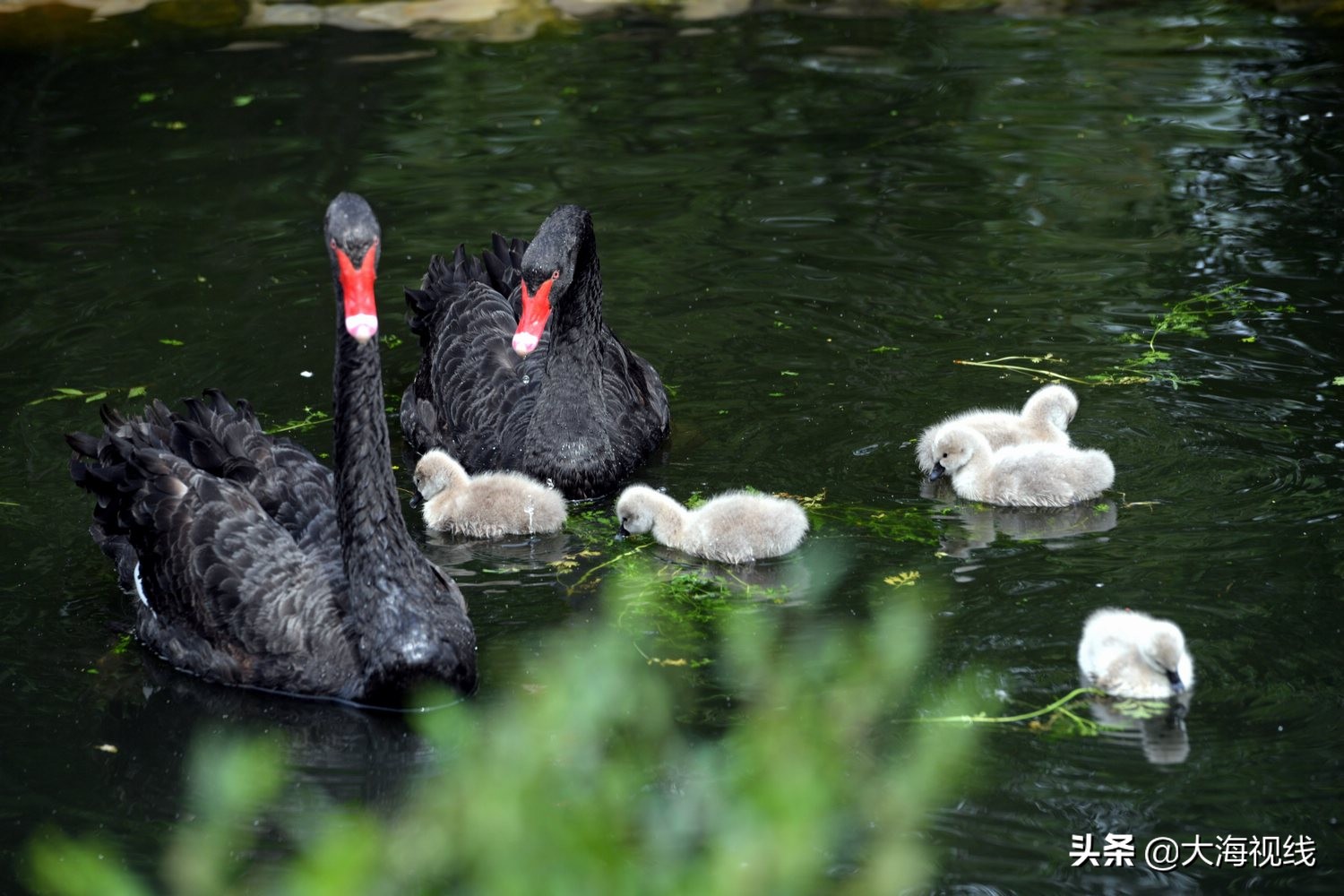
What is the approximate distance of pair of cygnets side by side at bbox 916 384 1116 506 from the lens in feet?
19.3

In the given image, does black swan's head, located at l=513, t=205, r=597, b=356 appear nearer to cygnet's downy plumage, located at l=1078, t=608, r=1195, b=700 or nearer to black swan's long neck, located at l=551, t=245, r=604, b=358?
black swan's long neck, located at l=551, t=245, r=604, b=358

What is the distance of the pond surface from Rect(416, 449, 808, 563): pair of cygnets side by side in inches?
3.7

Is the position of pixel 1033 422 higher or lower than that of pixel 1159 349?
higher

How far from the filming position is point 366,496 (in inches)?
195

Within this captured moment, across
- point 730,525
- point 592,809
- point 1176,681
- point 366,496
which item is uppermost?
point 592,809

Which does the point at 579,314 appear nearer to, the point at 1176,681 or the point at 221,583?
the point at 221,583

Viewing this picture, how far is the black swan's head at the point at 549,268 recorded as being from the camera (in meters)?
6.21

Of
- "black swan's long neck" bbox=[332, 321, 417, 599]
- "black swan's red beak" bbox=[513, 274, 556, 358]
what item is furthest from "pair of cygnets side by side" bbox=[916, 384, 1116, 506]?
"black swan's long neck" bbox=[332, 321, 417, 599]

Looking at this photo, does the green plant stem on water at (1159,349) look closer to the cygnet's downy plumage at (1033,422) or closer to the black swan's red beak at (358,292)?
the cygnet's downy plumage at (1033,422)

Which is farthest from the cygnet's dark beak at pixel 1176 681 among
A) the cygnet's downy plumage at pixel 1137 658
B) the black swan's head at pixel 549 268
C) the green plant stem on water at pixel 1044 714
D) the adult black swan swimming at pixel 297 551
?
the black swan's head at pixel 549 268

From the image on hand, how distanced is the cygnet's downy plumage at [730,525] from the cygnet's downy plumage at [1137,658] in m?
1.26

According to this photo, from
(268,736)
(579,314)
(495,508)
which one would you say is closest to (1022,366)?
(579,314)

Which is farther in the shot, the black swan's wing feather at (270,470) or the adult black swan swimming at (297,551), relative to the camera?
the black swan's wing feather at (270,470)

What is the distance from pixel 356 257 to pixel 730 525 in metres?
1.70
